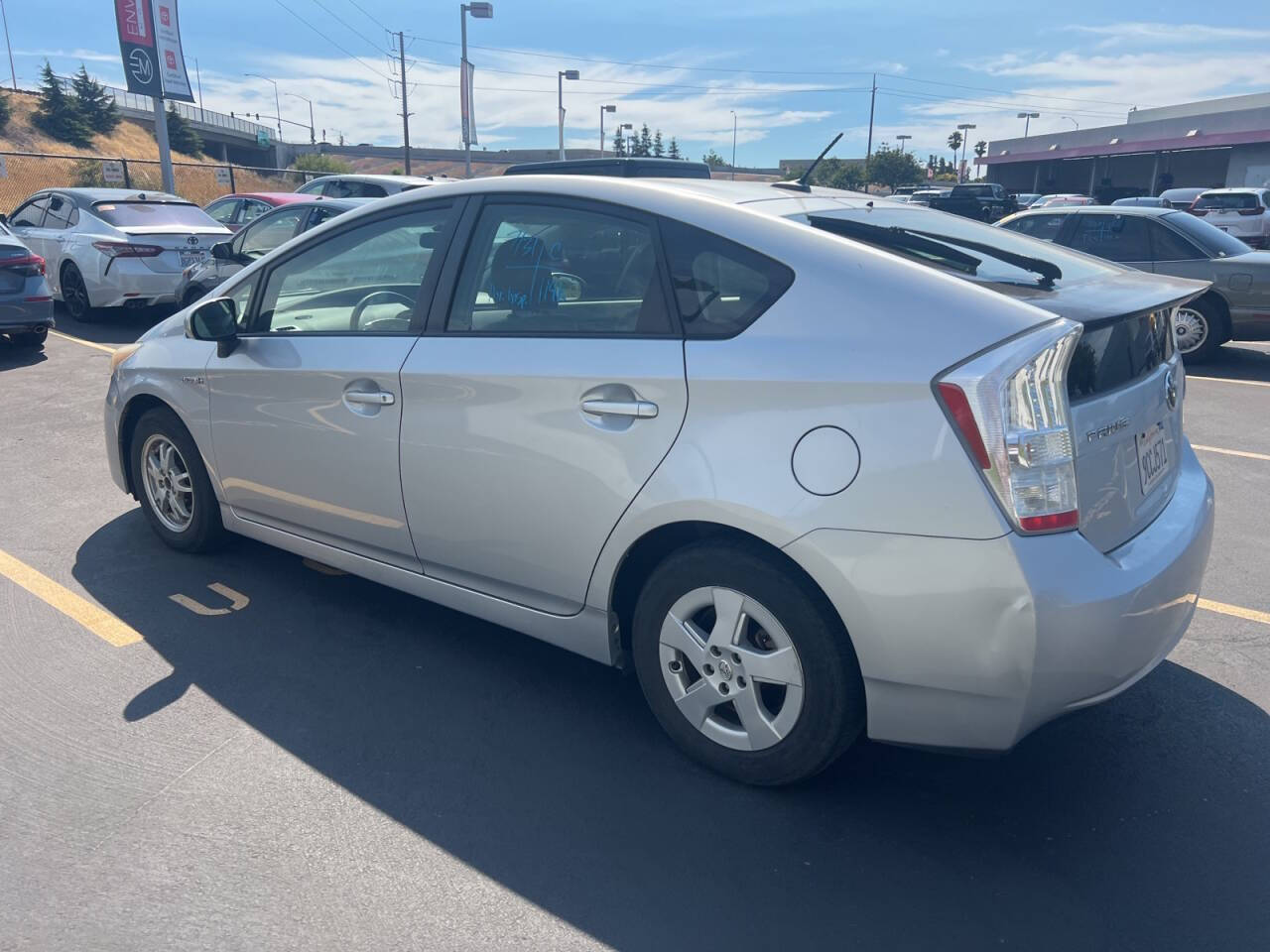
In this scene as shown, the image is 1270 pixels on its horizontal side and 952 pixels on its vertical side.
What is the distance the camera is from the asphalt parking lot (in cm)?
248

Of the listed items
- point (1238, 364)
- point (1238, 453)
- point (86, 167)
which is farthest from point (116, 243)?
point (86, 167)

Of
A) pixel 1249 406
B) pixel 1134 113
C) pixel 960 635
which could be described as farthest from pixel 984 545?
pixel 1134 113

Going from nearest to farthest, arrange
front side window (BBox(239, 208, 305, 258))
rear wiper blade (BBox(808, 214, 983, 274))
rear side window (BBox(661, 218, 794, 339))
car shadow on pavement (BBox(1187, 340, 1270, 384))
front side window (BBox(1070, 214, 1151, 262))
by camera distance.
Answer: rear side window (BBox(661, 218, 794, 339)) → rear wiper blade (BBox(808, 214, 983, 274)) → car shadow on pavement (BBox(1187, 340, 1270, 384)) → front side window (BBox(1070, 214, 1151, 262)) → front side window (BBox(239, 208, 305, 258))

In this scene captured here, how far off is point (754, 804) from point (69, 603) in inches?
121

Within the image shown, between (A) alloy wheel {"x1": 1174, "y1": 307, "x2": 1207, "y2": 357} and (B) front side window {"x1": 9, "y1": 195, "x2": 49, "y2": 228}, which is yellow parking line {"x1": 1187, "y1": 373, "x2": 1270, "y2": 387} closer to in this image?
(A) alloy wheel {"x1": 1174, "y1": 307, "x2": 1207, "y2": 357}

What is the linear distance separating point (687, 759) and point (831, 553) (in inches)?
37.5

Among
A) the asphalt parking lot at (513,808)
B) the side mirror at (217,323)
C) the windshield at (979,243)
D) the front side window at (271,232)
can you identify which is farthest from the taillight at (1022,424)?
the front side window at (271,232)

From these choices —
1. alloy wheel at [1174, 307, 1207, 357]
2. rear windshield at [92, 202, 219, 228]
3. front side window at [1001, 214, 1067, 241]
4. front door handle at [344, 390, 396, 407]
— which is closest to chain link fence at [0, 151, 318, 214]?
rear windshield at [92, 202, 219, 228]

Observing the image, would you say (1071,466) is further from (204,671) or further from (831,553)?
(204,671)

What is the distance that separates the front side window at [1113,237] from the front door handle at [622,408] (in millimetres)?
9074

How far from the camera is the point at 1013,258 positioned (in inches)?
126

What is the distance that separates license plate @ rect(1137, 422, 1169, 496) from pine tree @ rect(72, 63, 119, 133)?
2925 inches

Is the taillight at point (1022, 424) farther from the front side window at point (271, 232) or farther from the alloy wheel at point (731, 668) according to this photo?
the front side window at point (271, 232)

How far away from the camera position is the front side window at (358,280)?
3.69 metres
